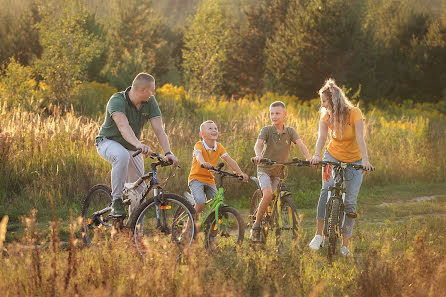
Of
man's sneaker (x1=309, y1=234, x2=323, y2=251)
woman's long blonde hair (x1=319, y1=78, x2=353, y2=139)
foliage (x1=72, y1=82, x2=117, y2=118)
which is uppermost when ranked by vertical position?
foliage (x1=72, y1=82, x2=117, y2=118)

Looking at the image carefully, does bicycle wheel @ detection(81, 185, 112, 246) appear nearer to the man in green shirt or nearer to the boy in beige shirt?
the man in green shirt

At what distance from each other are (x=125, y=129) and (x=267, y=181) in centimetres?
183

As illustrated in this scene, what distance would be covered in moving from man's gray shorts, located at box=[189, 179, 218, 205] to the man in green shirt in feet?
1.90

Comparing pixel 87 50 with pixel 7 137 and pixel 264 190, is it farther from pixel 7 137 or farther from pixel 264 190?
pixel 264 190

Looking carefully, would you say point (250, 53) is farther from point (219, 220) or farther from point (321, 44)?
point (219, 220)

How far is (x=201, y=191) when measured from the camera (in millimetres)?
6797

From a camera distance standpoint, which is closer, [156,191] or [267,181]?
[156,191]

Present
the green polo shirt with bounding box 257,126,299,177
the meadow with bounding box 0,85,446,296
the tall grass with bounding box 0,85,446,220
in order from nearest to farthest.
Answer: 1. the meadow with bounding box 0,85,446,296
2. the green polo shirt with bounding box 257,126,299,177
3. the tall grass with bounding box 0,85,446,220

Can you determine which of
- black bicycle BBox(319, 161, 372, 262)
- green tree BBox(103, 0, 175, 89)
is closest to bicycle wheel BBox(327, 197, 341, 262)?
black bicycle BBox(319, 161, 372, 262)

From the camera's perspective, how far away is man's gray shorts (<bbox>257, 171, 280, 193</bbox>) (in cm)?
698

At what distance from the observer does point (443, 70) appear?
114ft

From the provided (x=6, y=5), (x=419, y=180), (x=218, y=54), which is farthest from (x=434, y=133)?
(x=6, y=5)

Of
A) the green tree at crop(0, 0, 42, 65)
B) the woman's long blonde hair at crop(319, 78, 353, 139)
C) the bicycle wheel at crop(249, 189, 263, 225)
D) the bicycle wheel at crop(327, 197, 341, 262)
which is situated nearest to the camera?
the bicycle wheel at crop(327, 197, 341, 262)

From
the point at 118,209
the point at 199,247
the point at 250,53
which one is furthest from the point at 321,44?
the point at 199,247
